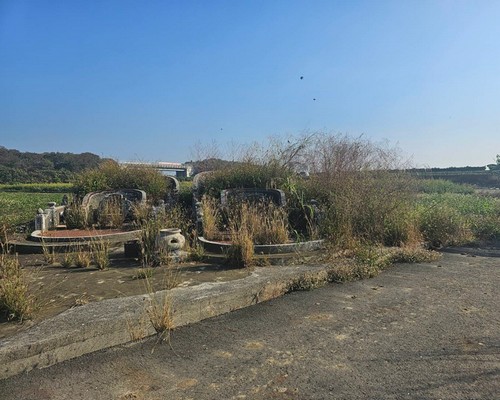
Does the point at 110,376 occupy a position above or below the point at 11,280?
below

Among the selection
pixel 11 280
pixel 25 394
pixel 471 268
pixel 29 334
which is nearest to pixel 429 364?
pixel 25 394

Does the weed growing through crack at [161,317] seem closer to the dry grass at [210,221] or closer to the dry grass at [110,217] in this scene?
the dry grass at [210,221]

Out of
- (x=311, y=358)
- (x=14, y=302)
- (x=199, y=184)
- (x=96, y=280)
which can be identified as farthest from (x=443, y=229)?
(x=14, y=302)

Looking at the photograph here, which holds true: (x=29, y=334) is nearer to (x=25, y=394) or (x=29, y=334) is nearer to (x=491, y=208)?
(x=25, y=394)

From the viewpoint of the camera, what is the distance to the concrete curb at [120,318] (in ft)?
11.6

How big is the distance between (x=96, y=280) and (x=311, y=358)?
3.35 metres

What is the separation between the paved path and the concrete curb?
0.12 metres

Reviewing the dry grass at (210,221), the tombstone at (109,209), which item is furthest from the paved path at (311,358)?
the tombstone at (109,209)

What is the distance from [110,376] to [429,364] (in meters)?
2.66

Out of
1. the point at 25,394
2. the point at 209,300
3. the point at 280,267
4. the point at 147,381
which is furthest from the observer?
the point at 280,267

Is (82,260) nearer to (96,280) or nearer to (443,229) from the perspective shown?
(96,280)

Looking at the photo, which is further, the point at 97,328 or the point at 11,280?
the point at 11,280

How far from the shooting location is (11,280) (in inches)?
175

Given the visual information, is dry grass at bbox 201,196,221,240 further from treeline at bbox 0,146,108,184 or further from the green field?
treeline at bbox 0,146,108,184
